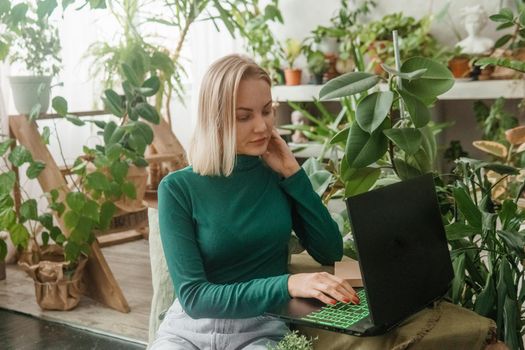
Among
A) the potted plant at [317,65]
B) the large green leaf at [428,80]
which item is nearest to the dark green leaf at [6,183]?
the large green leaf at [428,80]

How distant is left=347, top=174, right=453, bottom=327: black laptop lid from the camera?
1329mm

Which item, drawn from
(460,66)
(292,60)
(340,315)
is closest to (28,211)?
(340,315)

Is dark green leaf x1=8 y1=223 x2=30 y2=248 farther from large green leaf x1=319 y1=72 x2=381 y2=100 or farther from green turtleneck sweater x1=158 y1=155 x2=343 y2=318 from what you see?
large green leaf x1=319 y1=72 x2=381 y2=100

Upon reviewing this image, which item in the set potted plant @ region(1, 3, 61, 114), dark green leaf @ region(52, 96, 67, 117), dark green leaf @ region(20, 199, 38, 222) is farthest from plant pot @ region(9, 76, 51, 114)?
dark green leaf @ region(20, 199, 38, 222)

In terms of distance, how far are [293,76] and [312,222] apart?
3.52 meters

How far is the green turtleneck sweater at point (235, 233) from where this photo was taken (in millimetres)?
1579

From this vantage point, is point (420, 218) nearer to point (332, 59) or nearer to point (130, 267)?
point (130, 267)

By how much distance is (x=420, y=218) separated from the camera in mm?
1513

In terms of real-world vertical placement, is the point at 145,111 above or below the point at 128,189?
above

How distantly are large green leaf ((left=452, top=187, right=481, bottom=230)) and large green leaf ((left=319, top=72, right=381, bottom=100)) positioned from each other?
→ 316 mm

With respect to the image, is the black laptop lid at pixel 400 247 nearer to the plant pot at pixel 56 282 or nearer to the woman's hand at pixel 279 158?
the woman's hand at pixel 279 158

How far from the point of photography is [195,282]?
1.60 m

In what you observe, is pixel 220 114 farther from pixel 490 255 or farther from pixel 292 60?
pixel 292 60

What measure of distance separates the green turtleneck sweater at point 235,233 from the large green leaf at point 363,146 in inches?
5.2
